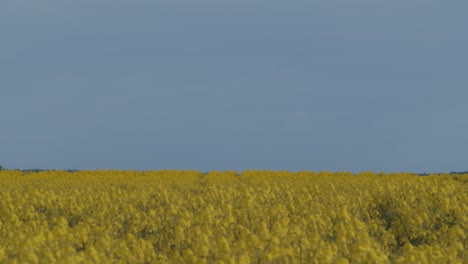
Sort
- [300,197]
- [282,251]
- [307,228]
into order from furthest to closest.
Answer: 1. [300,197]
2. [307,228]
3. [282,251]

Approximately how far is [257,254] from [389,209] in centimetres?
920

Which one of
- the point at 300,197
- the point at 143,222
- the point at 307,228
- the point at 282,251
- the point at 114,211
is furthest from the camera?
the point at 300,197

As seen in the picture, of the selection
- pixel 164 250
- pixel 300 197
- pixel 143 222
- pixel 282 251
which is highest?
pixel 300 197

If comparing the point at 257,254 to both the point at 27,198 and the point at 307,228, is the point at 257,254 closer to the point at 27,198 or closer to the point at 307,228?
the point at 307,228

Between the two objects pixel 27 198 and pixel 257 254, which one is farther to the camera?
pixel 27 198

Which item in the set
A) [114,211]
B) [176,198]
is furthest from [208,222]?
[176,198]

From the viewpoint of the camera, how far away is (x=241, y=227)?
1163 centimetres

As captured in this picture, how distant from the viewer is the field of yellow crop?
945 centimetres

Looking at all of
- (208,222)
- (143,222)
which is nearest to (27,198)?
(143,222)

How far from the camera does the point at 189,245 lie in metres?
11.8

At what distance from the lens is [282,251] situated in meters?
9.22

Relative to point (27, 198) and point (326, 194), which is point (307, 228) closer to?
point (326, 194)

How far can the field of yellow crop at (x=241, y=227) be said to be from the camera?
9453 mm

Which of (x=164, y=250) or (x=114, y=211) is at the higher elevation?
(x=114, y=211)
